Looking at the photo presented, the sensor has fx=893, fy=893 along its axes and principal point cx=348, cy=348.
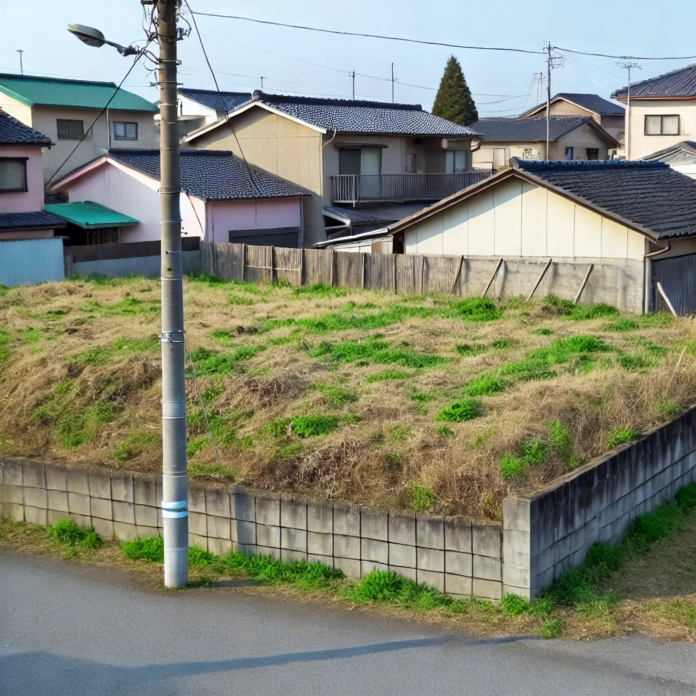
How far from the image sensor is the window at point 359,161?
103 feet

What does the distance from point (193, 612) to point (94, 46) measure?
13.4ft

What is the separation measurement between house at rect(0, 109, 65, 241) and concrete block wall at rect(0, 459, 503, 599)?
59.3 feet

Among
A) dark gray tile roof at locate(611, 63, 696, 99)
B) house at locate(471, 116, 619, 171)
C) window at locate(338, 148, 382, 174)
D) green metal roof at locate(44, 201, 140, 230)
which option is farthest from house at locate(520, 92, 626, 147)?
green metal roof at locate(44, 201, 140, 230)

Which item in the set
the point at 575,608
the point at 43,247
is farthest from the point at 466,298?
the point at 575,608

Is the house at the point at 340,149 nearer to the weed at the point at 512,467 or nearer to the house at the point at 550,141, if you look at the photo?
the house at the point at 550,141

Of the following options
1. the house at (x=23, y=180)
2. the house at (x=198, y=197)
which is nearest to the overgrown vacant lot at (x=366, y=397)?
the house at (x=23, y=180)

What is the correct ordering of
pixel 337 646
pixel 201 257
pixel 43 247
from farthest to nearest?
pixel 201 257 → pixel 43 247 → pixel 337 646

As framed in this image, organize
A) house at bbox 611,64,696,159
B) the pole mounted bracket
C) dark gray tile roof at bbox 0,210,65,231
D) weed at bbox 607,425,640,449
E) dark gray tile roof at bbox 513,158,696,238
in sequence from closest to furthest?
the pole mounted bracket
weed at bbox 607,425,640,449
dark gray tile roof at bbox 513,158,696,238
dark gray tile roof at bbox 0,210,65,231
house at bbox 611,64,696,159

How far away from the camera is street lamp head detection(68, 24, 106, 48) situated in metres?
6.13

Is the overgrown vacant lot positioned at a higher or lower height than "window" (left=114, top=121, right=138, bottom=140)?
lower

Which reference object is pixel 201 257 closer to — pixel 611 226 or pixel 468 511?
pixel 611 226

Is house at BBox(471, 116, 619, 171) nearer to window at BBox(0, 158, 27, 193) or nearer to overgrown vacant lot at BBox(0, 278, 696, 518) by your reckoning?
window at BBox(0, 158, 27, 193)

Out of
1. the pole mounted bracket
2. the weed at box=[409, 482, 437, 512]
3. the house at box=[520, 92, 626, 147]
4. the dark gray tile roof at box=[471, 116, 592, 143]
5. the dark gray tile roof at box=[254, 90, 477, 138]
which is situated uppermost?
the house at box=[520, 92, 626, 147]

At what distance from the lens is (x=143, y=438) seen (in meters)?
8.79
